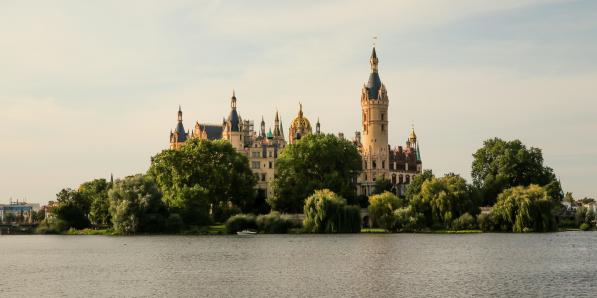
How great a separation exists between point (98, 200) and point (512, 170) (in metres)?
60.1

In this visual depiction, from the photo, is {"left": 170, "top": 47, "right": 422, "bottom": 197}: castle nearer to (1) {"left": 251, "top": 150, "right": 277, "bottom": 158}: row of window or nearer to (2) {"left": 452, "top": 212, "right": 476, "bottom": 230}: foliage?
(1) {"left": 251, "top": 150, "right": 277, "bottom": 158}: row of window

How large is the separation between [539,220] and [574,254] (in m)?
31.7

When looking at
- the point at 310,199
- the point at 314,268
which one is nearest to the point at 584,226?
the point at 310,199

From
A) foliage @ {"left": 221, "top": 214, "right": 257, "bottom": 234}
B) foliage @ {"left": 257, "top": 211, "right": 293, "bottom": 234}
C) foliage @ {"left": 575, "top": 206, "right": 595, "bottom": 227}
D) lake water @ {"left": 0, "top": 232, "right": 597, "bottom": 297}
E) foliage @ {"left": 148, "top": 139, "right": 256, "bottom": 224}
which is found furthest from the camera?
foliage @ {"left": 575, "top": 206, "right": 595, "bottom": 227}

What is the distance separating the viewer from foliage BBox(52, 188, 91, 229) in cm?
12925

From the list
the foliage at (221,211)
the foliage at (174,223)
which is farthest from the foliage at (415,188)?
the foliage at (174,223)

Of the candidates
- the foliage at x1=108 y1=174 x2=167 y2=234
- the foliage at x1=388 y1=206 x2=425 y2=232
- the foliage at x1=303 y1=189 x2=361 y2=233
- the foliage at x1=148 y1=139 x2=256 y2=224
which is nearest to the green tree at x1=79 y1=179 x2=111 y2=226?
the foliage at x1=148 y1=139 x2=256 y2=224

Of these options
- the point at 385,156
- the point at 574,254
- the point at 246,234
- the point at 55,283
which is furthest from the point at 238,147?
the point at 55,283

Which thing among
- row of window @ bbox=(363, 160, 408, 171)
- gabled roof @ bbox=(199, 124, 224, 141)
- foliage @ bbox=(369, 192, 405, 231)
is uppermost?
gabled roof @ bbox=(199, 124, 224, 141)

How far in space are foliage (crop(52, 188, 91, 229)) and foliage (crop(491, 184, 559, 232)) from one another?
202 ft

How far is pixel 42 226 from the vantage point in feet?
441

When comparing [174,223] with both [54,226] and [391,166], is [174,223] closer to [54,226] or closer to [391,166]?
[54,226]

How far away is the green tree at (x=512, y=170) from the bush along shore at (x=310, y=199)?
0.56ft

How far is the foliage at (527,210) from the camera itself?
328ft
